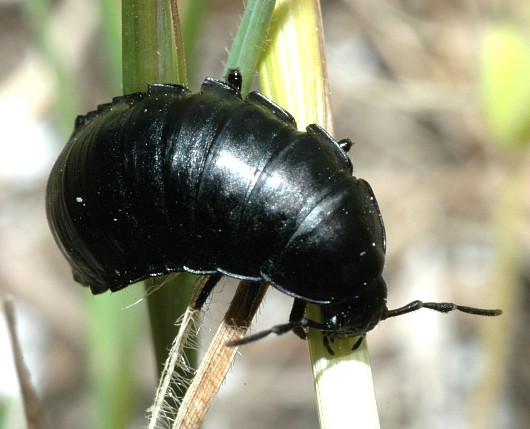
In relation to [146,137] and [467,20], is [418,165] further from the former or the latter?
[146,137]

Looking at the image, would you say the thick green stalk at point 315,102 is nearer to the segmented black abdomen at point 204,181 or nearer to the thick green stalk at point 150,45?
the segmented black abdomen at point 204,181

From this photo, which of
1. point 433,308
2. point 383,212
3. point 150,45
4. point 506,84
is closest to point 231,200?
point 150,45

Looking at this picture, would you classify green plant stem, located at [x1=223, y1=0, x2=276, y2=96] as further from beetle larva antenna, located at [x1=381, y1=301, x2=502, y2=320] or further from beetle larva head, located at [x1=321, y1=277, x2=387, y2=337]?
beetle larva antenna, located at [x1=381, y1=301, x2=502, y2=320]

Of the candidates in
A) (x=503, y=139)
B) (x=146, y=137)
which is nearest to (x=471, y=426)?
(x=503, y=139)

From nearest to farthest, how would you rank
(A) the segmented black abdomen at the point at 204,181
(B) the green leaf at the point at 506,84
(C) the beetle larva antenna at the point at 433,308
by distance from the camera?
(A) the segmented black abdomen at the point at 204,181 < (C) the beetle larva antenna at the point at 433,308 < (B) the green leaf at the point at 506,84

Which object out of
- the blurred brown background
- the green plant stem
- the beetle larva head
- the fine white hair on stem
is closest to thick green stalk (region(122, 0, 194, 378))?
the green plant stem

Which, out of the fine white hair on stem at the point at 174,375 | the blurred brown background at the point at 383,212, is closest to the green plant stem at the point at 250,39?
the fine white hair on stem at the point at 174,375

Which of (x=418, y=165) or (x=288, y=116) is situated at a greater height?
(x=288, y=116)
